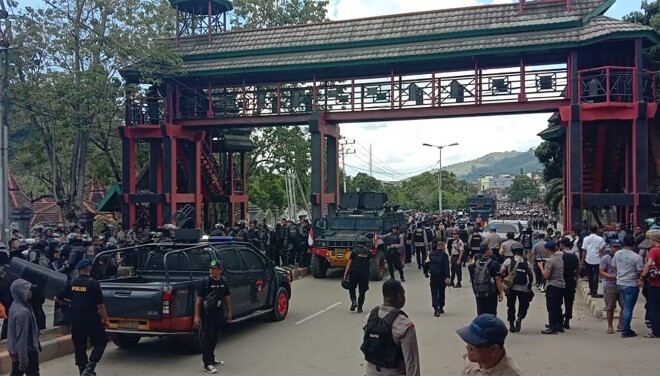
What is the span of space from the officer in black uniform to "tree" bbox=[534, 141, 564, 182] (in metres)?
27.8

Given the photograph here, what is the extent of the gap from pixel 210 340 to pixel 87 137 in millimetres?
18408

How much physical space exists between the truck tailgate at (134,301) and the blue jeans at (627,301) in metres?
7.41

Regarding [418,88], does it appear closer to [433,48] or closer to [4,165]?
[433,48]

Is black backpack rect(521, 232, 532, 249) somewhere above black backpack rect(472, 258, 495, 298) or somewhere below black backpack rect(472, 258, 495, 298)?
below

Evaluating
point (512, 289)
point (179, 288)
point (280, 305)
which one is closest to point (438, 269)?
point (512, 289)

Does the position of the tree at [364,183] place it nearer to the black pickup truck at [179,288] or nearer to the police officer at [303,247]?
the police officer at [303,247]

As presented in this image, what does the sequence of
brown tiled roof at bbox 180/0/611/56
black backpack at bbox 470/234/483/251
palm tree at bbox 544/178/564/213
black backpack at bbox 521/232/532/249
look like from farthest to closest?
palm tree at bbox 544/178/564/213 → brown tiled roof at bbox 180/0/611/56 → black backpack at bbox 521/232/532/249 → black backpack at bbox 470/234/483/251

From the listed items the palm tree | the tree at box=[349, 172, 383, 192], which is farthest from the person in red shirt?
the tree at box=[349, 172, 383, 192]

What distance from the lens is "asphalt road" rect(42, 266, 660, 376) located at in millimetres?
8727

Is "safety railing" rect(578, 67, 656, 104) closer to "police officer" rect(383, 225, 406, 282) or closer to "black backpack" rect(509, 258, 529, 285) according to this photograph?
"police officer" rect(383, 225, 406, 282)

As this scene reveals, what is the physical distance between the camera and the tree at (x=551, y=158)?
33.5 m

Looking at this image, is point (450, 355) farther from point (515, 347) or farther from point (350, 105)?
point (350, 105)

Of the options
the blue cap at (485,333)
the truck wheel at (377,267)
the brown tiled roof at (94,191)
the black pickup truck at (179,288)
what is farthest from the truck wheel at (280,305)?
the brown tiled roof at (94,191)

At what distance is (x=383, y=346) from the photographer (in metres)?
5.19
